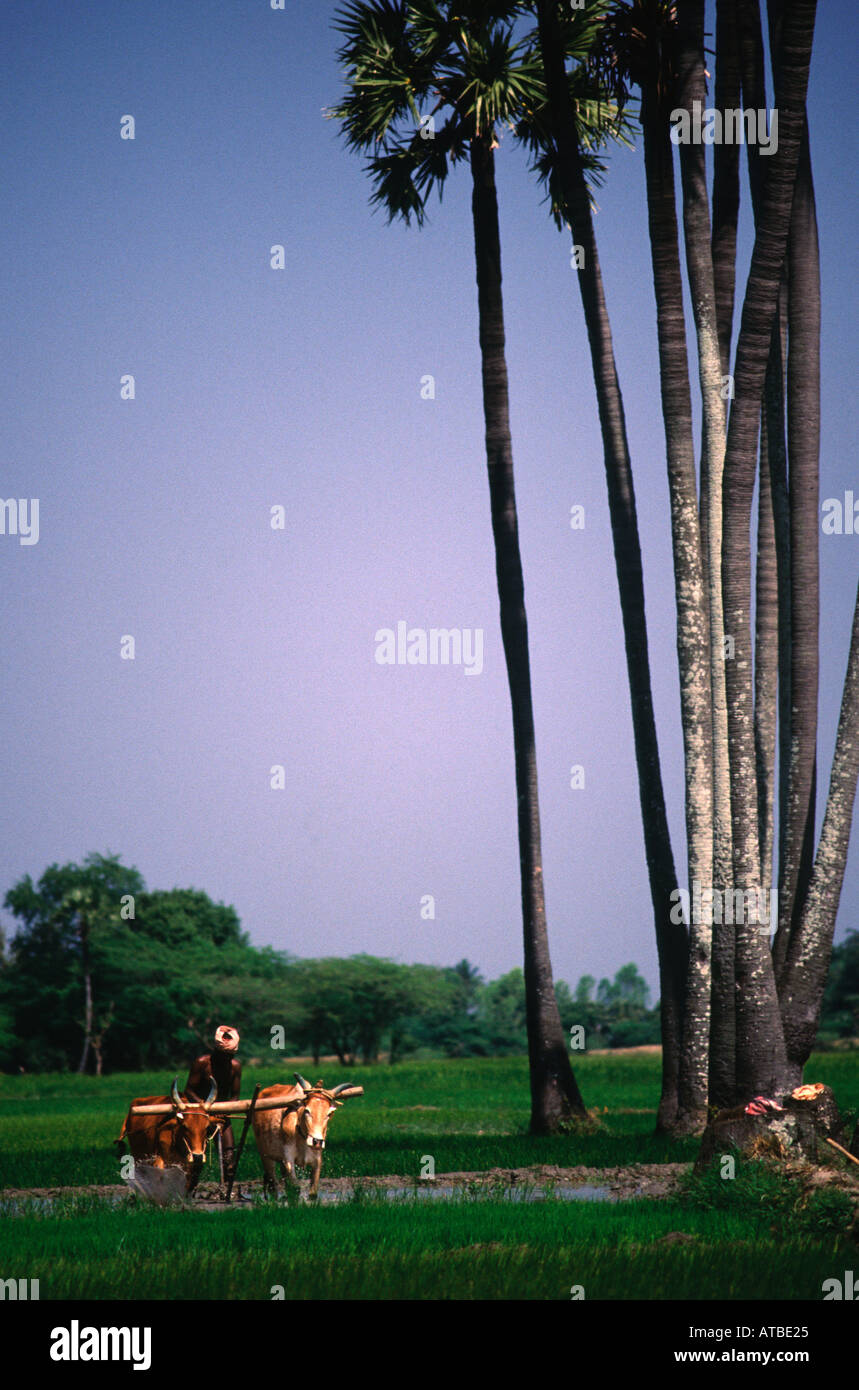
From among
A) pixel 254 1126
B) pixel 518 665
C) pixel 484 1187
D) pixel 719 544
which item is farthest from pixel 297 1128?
pixel 518 665

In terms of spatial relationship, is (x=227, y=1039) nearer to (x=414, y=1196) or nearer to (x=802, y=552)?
(x=414, y=1196)

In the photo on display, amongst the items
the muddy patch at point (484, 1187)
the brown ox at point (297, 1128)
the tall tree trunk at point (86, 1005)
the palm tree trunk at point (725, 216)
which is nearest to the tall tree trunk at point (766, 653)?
the palm tree trunk at point (725, 216)

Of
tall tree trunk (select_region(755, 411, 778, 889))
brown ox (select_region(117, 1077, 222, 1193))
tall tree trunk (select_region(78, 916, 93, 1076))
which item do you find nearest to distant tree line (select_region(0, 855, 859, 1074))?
tall tree trunk (select_region(78, 916, 93, 1076))

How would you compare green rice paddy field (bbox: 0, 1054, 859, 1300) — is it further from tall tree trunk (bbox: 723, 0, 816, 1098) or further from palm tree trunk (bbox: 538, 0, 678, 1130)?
palm tree trunk (bbox: 538, 0, 678, 1130)

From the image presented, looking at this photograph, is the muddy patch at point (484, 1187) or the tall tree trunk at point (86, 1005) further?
the tall tree trunk at point (86, 1005)

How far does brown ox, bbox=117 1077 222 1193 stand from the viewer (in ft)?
42.9

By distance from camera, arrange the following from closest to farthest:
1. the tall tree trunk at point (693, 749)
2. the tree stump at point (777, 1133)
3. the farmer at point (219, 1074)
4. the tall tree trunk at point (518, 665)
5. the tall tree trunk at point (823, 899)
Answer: the farmer at point (219, 1074)
the tree stump at point (777, 1133)
the tall tree trunk at point (823, 899)
the tall tree trunk at point (693, 749)
the tall tree trunk at point (518, 665)

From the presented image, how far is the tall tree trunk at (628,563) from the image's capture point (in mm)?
21484

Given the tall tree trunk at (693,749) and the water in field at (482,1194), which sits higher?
the tall tree trunk at (693,749)

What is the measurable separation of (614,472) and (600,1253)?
15070 mm

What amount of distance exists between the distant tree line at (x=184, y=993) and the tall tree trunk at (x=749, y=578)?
40450mm

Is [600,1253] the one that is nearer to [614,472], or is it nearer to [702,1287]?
[702,1287]

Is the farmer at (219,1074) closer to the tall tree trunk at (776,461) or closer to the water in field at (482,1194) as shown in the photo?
the water in field at (482,1194)
